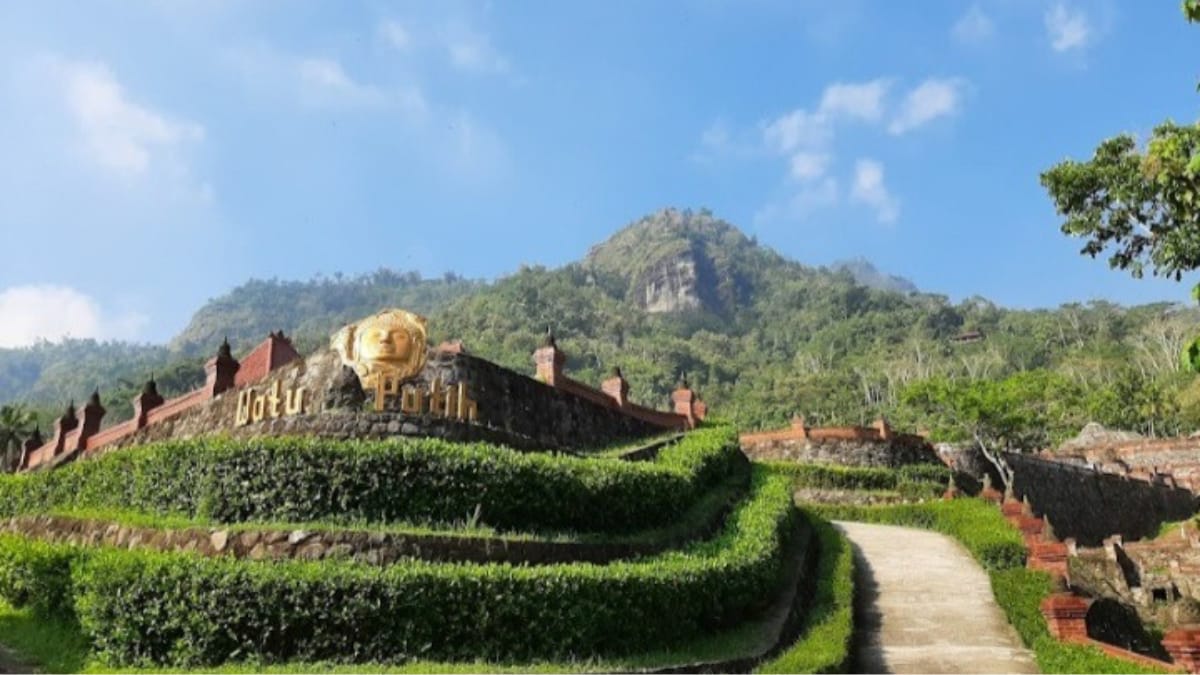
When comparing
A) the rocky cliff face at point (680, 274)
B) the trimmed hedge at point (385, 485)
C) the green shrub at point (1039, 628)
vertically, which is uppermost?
the rocky cliff face at point (680, 274)

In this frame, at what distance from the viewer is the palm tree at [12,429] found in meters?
47.2

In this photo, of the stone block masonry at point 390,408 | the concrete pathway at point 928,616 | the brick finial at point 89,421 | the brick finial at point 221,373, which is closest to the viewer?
the concrete pathway at point 928,616

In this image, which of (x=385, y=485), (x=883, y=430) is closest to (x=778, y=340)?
(x=883, y=430)

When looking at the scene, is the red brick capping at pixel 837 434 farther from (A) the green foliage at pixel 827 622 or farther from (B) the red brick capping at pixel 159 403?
(B) the red brick capping at pixel 159 403

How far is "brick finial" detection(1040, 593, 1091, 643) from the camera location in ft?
38.4

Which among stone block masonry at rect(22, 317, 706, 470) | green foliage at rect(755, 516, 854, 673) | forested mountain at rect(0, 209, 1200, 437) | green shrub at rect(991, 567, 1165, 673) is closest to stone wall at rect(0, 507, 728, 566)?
green foliage at rect(755, 516, 854, 673)

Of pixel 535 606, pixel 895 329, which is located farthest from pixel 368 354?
pixel 895 329

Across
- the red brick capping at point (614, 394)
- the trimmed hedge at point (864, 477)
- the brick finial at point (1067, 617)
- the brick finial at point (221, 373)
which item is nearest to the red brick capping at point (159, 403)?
the brick finial at point (221, 373)

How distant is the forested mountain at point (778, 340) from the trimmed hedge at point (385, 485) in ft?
118

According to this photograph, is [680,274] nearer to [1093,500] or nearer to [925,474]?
[1093,500]

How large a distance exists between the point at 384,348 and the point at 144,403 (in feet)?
34.8

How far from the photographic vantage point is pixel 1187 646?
940 centimetres

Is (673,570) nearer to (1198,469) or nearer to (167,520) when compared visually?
(167,520)

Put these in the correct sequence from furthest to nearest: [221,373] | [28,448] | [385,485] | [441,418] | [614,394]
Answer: [28,448] < [614,394] < [221,373] < [441,418] < [385,485]
